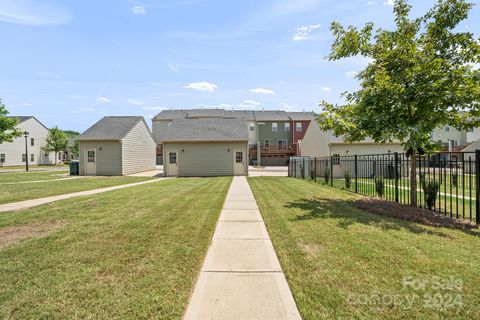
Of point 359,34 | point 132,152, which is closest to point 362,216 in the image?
point 359,34

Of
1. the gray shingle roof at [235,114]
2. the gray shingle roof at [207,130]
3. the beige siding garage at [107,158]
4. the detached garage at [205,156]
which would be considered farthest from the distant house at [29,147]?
the detached garage at [205,156]

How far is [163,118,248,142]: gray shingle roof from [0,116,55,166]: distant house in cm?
3114

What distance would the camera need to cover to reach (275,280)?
3.29 m

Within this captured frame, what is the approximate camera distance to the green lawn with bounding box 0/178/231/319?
269cm

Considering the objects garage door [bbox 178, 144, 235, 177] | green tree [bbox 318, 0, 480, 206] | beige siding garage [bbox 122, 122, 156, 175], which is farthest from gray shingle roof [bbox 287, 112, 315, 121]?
green tree [bbox 318, 0, 480, 206]

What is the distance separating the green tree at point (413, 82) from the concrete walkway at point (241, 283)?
4794mm

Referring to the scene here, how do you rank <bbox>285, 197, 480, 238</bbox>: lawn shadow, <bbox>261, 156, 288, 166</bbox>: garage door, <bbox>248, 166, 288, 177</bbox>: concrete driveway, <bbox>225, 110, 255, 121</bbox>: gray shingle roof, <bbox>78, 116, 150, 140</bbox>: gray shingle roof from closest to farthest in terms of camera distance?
1. <bbox>285, 197, 480, 238</bbox>: lawn shadow
2. <bbox>248, 166, 288, 177</bbox>: concrete driveway
3. <bbox>78, 116, 150, 140</bbox>: gray shingle roof
4. <bbox>261, 156, 288, 166</bbox>: garage door
5. <bbox>225, 110, 255, 121</bbox>: gray shingle roof

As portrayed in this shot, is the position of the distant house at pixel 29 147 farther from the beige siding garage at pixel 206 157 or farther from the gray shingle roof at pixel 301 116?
the gray shingle roof at pixel 301 116

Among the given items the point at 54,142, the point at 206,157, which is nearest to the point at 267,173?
the point at 206,157

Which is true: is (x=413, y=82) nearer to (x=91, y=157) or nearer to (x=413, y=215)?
(x=413, y=215)

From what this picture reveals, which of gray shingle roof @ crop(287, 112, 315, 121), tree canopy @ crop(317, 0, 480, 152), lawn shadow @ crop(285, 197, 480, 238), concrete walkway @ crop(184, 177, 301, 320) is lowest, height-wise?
concrete walkway @ crop(184, 177, 301, 320)

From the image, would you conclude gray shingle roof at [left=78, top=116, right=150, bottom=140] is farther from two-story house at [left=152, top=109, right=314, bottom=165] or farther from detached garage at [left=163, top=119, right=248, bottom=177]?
two-story house at [left=152, top=109, right=314, bottom=165]

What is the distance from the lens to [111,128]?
971 inches

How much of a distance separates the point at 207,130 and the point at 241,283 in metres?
21.0
